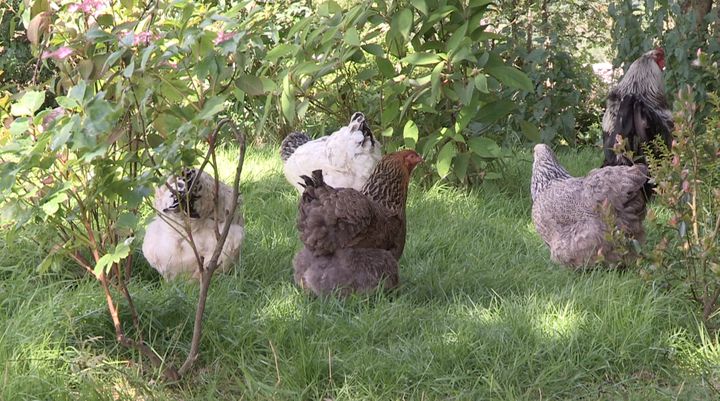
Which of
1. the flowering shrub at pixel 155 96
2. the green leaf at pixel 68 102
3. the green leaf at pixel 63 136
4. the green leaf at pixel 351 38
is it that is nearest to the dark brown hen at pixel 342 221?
the flowering shrub at pixel 155 96

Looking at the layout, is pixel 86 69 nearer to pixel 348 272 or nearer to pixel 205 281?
pixel 205 281

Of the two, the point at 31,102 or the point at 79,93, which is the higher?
the point at 79,93

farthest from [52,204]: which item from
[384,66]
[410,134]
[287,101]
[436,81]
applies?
[410,134]

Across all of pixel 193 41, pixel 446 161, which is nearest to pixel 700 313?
pixel 446 161

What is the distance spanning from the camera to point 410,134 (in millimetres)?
5465

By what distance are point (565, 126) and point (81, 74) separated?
4.65 metres

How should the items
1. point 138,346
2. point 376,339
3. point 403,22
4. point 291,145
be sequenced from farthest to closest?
point 291,145, point 403,22, point 376,339, point 138,346

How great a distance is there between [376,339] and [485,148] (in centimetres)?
213

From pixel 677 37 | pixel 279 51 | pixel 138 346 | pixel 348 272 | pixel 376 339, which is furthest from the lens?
pixel 677 37

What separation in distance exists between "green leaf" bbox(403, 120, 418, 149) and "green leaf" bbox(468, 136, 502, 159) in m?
0.35

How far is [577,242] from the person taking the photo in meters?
4.44

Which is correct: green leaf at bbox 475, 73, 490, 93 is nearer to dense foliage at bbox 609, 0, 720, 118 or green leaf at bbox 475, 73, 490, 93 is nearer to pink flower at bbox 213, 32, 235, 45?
dense foliage at bbox 609, 0, 720, 118

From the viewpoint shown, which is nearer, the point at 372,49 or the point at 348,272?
the point at 348,272

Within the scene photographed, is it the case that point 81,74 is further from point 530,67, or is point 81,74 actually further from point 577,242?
point 530,67
